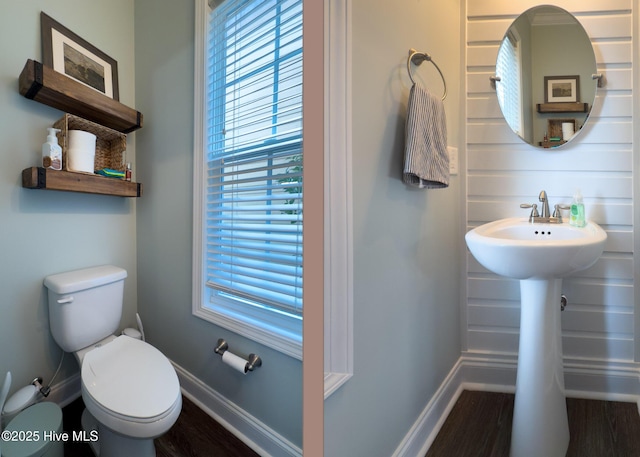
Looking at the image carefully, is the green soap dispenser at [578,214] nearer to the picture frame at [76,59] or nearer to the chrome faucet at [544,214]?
the chrome faucet at [544,214]

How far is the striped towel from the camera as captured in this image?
0.77 m

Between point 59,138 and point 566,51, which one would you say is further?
Answer: point 566,51

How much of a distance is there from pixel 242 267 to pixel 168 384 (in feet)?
0.35

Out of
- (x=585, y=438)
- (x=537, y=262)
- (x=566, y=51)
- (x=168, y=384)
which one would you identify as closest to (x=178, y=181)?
(x=168, y=384)

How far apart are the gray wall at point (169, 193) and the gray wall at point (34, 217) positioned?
2 cm

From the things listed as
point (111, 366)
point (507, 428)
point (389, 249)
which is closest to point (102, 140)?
point (111, 366)

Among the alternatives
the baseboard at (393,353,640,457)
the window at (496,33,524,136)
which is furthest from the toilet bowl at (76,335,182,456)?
the window at (496,33,524,136)

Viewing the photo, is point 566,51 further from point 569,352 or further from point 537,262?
point 569,352

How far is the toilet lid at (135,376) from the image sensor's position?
220 mm

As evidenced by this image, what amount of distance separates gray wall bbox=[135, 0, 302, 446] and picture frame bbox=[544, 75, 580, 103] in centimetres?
157

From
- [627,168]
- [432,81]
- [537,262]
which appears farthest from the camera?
[627,168]

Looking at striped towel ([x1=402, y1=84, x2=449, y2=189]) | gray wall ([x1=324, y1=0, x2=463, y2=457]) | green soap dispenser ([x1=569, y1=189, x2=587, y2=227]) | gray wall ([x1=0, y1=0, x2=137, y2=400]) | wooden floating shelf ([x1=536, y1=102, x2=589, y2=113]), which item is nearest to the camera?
gray wall ([x1=0, y1=0, x2=137, y2=400])

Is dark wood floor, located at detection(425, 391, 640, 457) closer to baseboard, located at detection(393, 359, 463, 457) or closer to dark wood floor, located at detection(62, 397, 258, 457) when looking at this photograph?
baseboard, located at detection(393, 359, 463, 457)

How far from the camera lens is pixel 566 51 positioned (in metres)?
1.24
